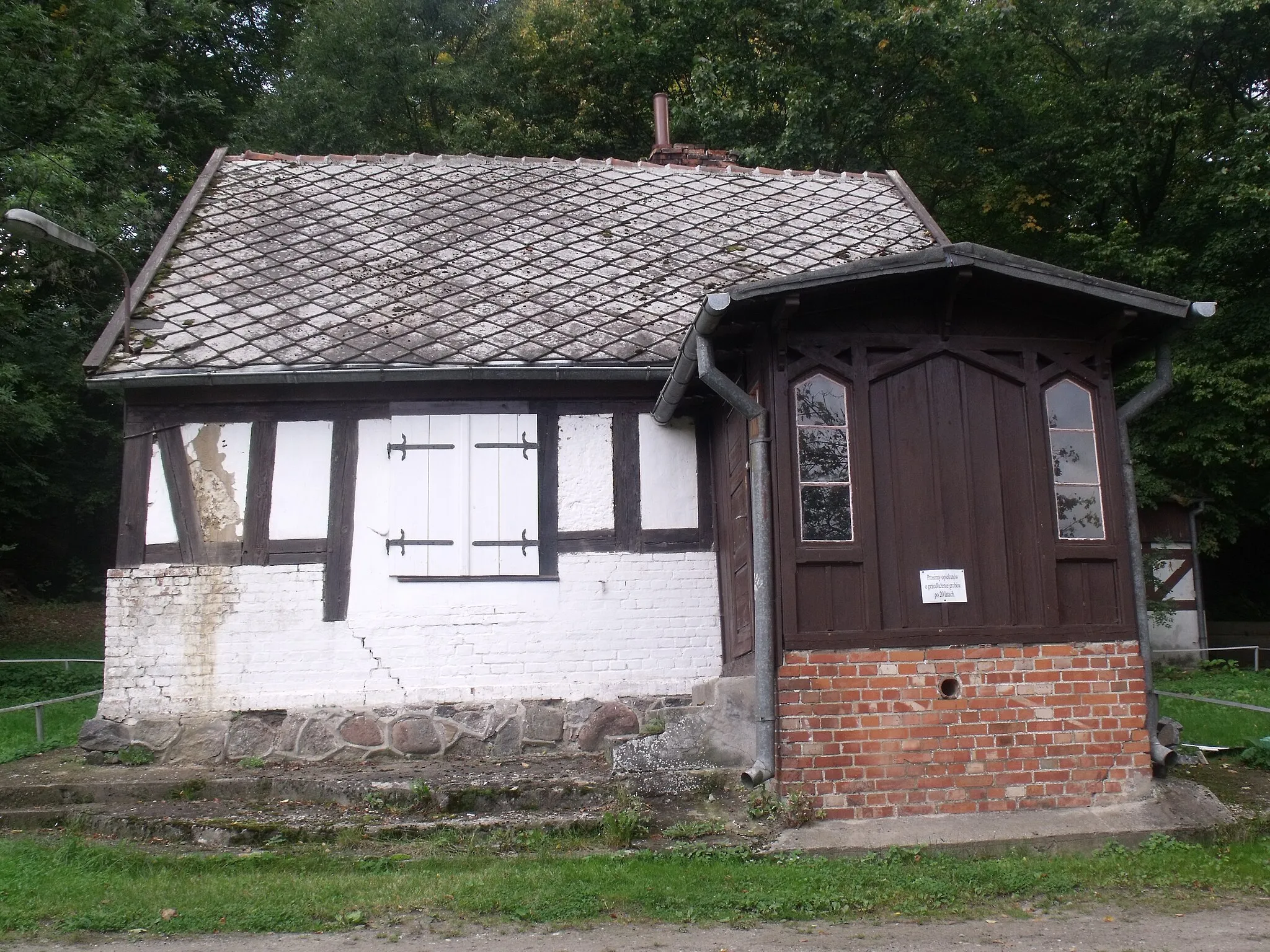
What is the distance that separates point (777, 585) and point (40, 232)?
213 inches

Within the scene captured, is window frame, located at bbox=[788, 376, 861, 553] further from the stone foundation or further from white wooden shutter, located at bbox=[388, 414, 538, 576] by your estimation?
white wooden shutter, located at bbox=[388, 414, 538, 576]

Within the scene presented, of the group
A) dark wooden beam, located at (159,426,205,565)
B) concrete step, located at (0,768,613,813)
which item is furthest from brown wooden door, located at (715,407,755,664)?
dark wooden beam, located at (159,426,205,565)

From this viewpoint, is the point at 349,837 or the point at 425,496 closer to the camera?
the point at 349,837

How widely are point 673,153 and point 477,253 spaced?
3938mm

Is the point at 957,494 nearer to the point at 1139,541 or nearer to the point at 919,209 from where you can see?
the point at 1139,541

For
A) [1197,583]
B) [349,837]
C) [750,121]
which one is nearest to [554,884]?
[349,837]

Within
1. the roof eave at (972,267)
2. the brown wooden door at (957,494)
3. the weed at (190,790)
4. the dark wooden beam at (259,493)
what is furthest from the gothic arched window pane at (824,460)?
the weed at (190,790)

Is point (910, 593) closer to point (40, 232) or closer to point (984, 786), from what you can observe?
point (984, 786)

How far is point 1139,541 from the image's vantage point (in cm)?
690

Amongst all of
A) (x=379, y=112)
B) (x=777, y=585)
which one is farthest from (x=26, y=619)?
(x=777, y=585)

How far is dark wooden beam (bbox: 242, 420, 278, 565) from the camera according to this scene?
25.9 feet

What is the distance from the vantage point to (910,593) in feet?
21.3

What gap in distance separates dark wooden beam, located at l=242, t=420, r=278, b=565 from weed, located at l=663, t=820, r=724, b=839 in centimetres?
375

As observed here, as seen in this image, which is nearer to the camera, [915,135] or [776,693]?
[776,693]
